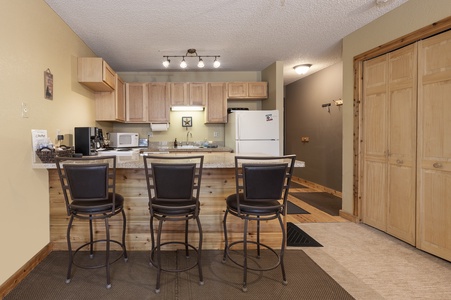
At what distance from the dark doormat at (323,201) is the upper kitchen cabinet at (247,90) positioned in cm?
215

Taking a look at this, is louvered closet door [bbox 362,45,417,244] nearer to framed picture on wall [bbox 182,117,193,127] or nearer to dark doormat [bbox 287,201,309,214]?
dark doormat [bbox 287,201,309,214]

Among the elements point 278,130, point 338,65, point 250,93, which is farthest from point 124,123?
point 338,65

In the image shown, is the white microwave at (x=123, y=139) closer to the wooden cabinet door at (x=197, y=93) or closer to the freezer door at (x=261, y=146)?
the wooden cabinet door at (x=197, y=93)

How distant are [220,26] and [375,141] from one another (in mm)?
2466

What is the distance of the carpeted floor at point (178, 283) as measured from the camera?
1909 millimetres

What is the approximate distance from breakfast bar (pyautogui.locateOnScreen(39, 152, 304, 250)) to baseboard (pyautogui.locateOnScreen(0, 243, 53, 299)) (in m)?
0.13

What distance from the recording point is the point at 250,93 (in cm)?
516

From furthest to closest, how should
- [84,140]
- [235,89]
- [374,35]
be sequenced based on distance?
[235,89] < [374,35] < [84,140]

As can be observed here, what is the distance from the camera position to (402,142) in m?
2.87

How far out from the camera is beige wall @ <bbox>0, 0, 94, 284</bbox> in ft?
6.52

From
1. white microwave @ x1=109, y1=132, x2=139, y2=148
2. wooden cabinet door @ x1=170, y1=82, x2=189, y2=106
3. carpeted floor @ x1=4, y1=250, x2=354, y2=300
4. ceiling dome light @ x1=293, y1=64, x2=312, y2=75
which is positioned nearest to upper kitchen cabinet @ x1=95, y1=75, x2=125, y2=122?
white microwave @ x1=109, y1=132, x2=139, y2=148

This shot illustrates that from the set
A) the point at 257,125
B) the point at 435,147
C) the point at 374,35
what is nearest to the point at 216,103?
the point at 257,125

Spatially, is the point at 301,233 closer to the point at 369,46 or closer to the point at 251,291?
the point at 251,291

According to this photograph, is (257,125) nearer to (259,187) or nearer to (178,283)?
(259,187)
